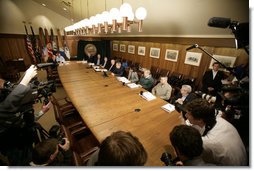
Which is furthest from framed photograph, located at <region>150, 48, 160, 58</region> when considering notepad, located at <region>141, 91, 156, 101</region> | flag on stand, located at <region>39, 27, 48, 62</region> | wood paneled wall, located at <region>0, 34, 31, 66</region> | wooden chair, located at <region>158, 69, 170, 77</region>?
wood paneled wall, located at <region>0, 34, 31, 66</region>

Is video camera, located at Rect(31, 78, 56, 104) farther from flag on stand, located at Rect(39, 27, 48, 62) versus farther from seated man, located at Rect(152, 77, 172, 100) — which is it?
flag on stand, located at Rect(39, 27, 48, 62)

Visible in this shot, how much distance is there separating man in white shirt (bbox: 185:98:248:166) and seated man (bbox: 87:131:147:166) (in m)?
0.86

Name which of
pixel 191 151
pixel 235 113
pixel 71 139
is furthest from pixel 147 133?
pixel 235 113

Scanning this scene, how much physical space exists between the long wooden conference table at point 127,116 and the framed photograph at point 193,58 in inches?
111

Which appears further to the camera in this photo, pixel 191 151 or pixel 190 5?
pixel 190 5

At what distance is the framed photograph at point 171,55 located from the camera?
5012 millimetres

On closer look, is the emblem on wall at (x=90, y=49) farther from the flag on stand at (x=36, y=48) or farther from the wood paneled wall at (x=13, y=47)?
the wood paneled wall at (x=13, y=47)

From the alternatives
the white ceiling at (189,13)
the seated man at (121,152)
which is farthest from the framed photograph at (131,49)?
the seated man at (121,152)

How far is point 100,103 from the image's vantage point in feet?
7.55

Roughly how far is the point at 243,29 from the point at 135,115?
155 centimetres

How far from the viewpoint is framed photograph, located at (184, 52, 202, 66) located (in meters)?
4.32

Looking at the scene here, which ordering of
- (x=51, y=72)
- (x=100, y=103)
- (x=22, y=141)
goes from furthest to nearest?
(x=51, y=72) → (x=100, y=103) → (x=22, y=141)

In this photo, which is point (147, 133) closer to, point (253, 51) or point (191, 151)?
point (191, 151)

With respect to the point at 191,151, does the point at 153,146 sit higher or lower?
lower
